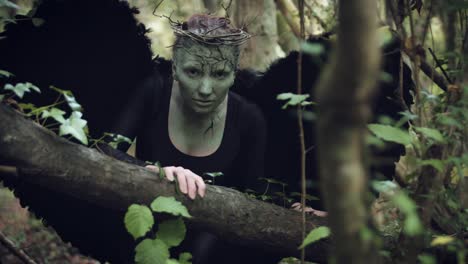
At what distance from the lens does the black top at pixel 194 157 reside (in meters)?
3.50

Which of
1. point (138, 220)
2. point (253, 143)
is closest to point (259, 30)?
point (253, 143)

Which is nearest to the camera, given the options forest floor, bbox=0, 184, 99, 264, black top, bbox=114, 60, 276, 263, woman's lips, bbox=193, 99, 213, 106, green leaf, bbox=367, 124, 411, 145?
green leaf, bbox=367, 124, 411, 145

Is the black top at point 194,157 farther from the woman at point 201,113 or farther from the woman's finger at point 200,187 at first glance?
the woman's finger at point 200,187

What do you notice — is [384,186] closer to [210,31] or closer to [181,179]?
[181,179]

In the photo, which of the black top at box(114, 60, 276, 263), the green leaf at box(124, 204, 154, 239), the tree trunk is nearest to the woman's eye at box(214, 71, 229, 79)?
the black top at box(114, 60, 276, 263)

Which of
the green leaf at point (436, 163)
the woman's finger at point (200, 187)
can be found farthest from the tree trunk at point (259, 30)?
the green leaf at point (436, 163)

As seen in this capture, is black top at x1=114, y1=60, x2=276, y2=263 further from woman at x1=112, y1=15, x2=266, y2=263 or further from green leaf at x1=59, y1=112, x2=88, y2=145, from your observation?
green leaf at x1=59, y1=112, x2=88, y2=145

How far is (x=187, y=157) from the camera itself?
3602 millimetres

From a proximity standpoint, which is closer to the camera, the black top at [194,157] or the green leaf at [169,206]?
the green leaf at [169,206]

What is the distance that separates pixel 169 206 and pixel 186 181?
24 cm

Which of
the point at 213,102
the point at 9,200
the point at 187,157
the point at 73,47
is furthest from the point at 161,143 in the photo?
the point at 9,200

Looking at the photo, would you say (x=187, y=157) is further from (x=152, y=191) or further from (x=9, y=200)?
(x=9, y=200)

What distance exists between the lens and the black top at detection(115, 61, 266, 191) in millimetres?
3498

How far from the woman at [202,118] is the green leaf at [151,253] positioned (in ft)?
2.74
